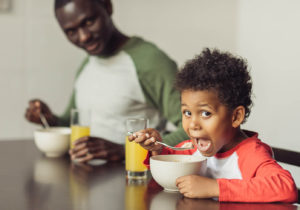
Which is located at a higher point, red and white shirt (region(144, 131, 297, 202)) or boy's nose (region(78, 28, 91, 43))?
boy's nose (region(78, 28, 91, 43))

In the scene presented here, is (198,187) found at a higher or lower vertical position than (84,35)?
lower

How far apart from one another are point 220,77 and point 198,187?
0.24 meters

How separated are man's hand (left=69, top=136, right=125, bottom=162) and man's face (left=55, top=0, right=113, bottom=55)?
0.48m

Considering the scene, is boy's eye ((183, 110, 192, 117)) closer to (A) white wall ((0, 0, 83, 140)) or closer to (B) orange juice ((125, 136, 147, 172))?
(B) orange juice ((125, 136, 147, 172))

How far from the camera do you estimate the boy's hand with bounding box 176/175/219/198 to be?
0.89 m

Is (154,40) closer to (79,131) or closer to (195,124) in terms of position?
(79,131)

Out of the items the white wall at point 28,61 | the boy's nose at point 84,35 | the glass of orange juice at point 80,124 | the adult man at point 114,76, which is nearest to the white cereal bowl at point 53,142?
the glass of orange juice at point 80,124

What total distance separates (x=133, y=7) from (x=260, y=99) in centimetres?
106

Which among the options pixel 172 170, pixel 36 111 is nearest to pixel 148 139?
pixel 172 170

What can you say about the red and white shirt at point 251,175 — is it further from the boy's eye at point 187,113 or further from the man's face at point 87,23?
the man's face at point 87,23

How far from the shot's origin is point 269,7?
2279 mm

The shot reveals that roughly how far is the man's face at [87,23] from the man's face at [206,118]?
800mm

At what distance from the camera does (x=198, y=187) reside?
2.95ft

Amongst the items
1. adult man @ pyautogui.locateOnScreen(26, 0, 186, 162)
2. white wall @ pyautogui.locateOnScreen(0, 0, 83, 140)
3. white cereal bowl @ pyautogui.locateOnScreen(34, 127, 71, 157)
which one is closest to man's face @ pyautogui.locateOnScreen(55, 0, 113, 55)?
adult man @ pyautogui.locateOnScreen(26, 0, 186, 162)
